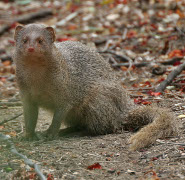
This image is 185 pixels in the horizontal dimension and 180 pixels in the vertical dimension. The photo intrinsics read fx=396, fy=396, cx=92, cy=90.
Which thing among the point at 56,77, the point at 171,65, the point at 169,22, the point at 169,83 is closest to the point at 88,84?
the point at 56,77

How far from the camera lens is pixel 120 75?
303 inches

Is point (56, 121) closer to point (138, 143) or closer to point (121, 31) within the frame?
point (138, 143)

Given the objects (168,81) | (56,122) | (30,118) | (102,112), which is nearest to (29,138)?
(30,118)

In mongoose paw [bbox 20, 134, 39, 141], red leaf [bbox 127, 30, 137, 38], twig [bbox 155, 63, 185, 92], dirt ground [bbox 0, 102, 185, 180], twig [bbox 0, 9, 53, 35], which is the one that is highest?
twig [bbox 0, 9, 53, 35]

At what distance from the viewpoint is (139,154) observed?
158 inches

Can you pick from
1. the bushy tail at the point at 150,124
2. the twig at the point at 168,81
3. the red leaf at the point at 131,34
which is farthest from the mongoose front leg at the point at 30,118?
the red leaf at the point at 131,34

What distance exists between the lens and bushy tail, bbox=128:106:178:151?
420 centimetres

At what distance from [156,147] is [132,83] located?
3280 millimetres

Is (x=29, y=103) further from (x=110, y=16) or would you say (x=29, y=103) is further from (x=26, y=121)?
(x=110, y=16)

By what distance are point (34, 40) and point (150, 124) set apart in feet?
5.39

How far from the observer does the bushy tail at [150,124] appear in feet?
13.8

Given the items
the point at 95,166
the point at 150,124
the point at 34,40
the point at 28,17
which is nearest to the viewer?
the point at 95,166

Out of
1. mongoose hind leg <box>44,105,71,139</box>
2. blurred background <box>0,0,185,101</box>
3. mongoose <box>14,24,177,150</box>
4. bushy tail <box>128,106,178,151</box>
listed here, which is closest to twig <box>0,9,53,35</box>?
blurred background <box>0,0,185,101</box>

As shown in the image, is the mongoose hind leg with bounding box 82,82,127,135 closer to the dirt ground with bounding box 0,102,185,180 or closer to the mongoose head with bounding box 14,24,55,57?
the dirt ground with bounding box 0,102,185,180
